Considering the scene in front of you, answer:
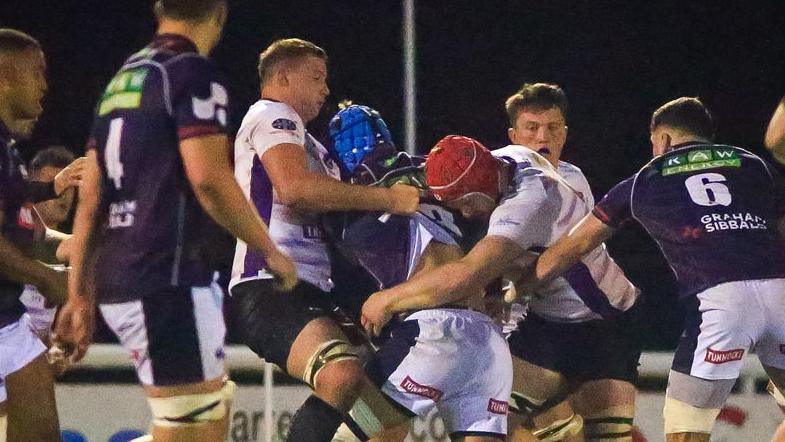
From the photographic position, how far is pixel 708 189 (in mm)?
5426

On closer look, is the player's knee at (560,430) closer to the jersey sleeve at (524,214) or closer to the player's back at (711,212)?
the player's back at (711,212)

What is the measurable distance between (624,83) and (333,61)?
5004mm

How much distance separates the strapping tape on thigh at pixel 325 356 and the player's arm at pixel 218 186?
0.96 m

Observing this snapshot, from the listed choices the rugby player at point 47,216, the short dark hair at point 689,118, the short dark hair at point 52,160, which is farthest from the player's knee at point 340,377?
the short dark hair at point 52,160

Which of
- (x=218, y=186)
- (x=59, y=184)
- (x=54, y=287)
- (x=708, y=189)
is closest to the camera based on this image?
(x=218, y=186)

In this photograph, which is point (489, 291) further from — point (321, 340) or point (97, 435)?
point (97, 435)

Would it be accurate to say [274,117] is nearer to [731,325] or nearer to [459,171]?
[459,171]

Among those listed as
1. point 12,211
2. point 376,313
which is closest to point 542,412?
point 376,313

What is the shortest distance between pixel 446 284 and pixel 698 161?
1.38 metres

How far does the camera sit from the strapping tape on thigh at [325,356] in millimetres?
4789

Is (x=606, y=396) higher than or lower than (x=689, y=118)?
lower

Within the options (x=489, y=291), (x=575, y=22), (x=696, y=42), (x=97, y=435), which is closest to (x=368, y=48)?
(x=575, y=22)

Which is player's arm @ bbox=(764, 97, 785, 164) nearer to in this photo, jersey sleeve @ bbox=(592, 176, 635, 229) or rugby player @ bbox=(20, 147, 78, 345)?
jersey sleeve @ bbox=(592, 176, 635, 229)

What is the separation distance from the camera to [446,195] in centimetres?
497
